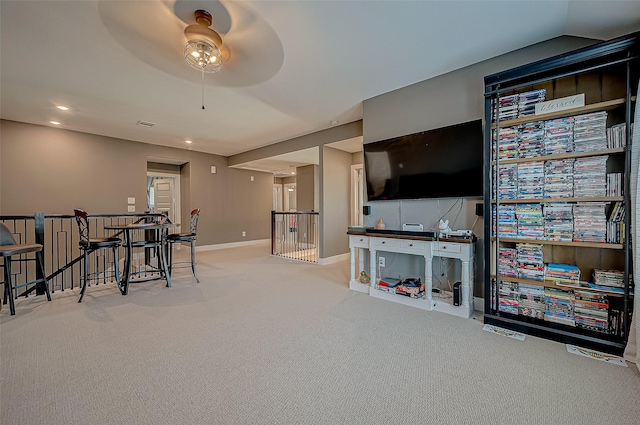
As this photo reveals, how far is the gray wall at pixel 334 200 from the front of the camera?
5109 millimetres

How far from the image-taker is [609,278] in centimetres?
197

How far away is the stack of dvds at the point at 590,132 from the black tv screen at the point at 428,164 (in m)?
0.72

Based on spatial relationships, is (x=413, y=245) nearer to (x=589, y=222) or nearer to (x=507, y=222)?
(x=507, y=222)

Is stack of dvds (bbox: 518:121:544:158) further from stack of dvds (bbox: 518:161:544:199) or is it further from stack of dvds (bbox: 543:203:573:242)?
stack of dvds (bbox: 543:203:573:242)

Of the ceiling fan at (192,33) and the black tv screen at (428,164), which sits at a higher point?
the ceiling fan at (192,33)

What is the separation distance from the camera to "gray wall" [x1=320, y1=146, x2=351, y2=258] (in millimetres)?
5109

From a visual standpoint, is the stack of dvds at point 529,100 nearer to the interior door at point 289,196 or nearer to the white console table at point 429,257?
the white console table at point 429,257

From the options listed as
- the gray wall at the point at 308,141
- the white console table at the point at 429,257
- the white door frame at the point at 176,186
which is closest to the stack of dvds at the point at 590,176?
the white console table at the point at 429,257

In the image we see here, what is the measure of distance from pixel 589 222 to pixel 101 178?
7522 mm

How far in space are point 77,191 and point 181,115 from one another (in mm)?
→ 2946

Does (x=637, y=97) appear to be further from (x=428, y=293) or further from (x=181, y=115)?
(x=181, y=115)

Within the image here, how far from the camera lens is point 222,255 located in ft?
20.3

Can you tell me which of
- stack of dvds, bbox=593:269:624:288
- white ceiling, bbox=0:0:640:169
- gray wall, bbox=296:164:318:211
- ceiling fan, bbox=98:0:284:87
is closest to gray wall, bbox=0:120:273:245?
white ceiling, bbox=0:0:640:169

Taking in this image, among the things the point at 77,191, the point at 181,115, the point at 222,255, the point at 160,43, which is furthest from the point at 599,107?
the point at 77,191
